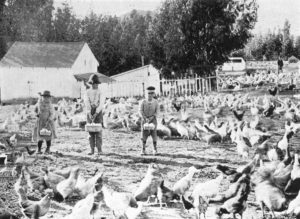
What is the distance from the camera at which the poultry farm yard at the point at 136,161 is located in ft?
20.0

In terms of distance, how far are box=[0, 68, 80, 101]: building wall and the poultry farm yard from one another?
77.1 feet

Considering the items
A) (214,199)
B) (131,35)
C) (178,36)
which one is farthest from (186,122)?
(131,35)

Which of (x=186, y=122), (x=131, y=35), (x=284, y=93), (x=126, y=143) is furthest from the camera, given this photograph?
(x=131, y=35)

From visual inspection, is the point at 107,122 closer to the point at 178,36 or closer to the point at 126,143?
the point at 126,143

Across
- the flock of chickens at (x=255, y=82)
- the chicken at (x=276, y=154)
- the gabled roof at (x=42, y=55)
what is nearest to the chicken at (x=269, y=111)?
the chicken at (x=276, y=154)

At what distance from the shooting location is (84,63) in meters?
39.3

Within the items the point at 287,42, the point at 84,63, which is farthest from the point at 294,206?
the point at 287,42

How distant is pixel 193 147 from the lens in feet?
35.6

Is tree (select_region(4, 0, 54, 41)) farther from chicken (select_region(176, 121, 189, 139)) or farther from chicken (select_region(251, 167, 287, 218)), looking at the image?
chicken (select_region(251, 167, 287, 218))

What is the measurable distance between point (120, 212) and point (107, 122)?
999 centimetres

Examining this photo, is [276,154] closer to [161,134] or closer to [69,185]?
[69,185]

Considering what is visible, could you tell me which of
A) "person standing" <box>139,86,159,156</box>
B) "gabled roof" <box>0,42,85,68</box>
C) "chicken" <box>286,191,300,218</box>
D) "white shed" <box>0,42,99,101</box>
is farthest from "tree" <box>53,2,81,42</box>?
"chicken" <box>286,191,300,218</box>

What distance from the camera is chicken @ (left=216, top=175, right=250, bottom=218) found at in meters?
5.18

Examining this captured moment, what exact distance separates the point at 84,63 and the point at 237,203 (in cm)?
3513
